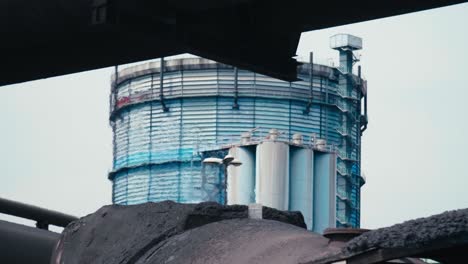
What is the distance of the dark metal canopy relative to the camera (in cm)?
895

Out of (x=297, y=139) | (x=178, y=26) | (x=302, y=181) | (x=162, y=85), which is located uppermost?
(x=162, y=85)

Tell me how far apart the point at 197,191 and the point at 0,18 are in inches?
2717

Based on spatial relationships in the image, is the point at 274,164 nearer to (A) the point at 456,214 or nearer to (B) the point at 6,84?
(B) the point at 6,84

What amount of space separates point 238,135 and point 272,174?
5.85m

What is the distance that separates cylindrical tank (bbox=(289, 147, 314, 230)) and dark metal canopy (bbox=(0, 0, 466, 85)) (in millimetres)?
65114

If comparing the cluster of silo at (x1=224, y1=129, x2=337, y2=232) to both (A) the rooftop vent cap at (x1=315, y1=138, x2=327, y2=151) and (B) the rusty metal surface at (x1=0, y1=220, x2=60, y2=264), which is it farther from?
(B) the rusty metal surface at (x1=0, y1=220, x2=60, y2=264)

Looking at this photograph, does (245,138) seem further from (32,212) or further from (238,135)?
(32,212)

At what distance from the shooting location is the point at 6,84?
39.7 feet

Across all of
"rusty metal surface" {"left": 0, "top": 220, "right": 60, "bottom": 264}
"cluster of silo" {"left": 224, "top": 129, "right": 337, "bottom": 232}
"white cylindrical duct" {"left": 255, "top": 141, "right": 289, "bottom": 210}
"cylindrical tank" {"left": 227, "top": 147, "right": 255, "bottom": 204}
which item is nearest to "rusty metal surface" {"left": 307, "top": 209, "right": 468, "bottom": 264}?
"rusty metal surface" {"left": 0, "top": 220, "right": 60, "bottom": 264}

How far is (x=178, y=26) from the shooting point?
9.33 meters

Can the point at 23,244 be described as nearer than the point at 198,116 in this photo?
Yes

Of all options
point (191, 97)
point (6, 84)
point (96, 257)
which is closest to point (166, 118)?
point (191, 97)

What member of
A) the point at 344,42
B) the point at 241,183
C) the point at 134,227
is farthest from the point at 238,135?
the point at 134,227

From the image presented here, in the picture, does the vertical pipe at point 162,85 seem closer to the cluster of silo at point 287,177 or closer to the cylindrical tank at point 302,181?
the cluster of silo at point 287,177
